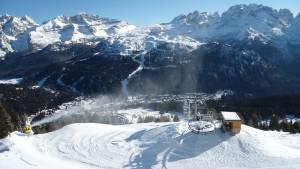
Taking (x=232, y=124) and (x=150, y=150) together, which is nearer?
(x=150, y=150)

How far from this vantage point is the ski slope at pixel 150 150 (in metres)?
56.8

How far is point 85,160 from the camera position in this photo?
193ft

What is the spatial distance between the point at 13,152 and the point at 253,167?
1421 inches

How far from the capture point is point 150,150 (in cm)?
6269

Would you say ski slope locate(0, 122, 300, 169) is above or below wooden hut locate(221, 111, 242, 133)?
below

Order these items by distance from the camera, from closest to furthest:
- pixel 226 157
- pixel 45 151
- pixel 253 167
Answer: pixel 253 167
pixel 226 157
pixel 45 151

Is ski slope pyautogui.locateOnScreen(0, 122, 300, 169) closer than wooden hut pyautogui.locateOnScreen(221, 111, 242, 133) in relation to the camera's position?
Yes

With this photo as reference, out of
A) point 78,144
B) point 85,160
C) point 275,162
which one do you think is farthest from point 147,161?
point 275,162

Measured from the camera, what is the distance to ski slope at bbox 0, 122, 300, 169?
56750 millimetres

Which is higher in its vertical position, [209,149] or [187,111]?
[187,111]

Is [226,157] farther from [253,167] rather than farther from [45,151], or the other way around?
[45,151]

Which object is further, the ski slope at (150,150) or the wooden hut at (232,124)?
the wooden hut at (232,124)

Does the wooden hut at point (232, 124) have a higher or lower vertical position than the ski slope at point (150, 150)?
higher

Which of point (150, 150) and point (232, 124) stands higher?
point (232, 124)
